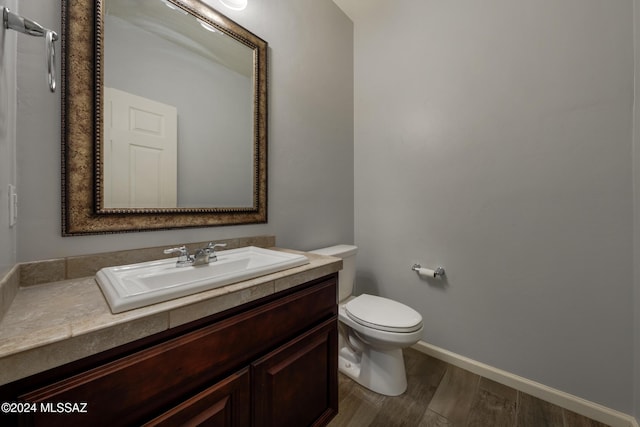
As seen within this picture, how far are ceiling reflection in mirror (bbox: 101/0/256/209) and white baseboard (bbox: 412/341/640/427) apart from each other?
5.57ft

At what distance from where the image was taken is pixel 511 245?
4.84 feet

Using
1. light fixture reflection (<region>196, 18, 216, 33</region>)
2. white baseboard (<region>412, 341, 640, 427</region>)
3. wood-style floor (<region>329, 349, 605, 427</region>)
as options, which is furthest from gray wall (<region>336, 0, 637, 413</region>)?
light fixture reflection (<region>196, 18, 216, 33</region>)

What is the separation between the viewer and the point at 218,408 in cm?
72

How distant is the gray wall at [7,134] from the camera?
65 centimetres

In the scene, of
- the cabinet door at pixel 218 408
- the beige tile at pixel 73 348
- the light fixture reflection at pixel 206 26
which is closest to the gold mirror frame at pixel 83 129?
the light fixture reflection at pixel 206 26

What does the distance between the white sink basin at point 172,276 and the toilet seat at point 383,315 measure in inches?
23.5

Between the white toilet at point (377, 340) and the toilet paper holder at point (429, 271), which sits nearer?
the white toilet at point (377, 340)

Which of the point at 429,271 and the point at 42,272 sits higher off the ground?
the point at 42,272

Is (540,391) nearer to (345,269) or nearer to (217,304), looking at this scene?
(345,269)

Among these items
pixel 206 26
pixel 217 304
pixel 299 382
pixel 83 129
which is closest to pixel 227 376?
pixel 217 304

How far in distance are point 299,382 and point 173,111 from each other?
1.31m

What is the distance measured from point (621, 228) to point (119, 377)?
2039 millimetres

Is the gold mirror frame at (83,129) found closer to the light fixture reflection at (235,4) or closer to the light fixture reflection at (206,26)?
the light fixture reflection at (206,26)

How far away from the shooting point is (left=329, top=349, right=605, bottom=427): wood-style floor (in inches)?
48.7
